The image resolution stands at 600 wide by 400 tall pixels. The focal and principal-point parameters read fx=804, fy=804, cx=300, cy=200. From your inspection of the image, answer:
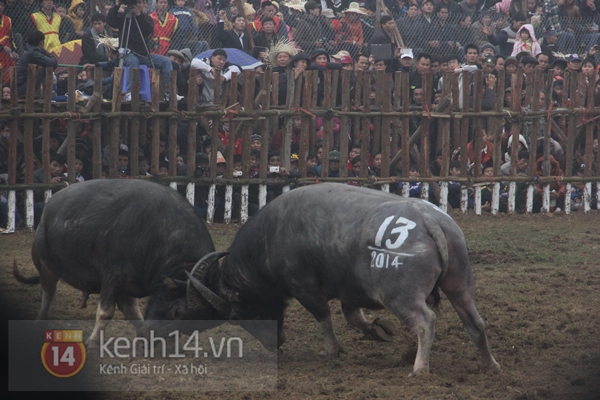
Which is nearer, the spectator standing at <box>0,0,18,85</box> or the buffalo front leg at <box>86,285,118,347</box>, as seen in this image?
the buffalo front leg at <box>86,285,118,347</box>

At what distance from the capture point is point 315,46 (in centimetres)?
1452

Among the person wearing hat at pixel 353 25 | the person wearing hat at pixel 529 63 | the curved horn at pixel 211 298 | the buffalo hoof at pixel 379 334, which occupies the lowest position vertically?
the buffalo hoof at pixel 379 334

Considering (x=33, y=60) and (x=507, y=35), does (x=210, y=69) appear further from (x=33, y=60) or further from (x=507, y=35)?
(x=507, y=35)

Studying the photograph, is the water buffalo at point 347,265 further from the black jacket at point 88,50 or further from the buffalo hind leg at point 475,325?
the black jacket at point 88,50

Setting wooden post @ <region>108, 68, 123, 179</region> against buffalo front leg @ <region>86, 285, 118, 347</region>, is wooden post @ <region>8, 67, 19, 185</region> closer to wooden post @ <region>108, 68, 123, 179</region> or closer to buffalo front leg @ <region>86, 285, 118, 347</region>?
wooden post @ <region>108, 68, 123, 179</region>

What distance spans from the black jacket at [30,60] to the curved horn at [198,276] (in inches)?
227

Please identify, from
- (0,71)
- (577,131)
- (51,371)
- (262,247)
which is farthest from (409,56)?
(51,371)

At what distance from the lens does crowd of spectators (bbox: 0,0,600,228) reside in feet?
37.7

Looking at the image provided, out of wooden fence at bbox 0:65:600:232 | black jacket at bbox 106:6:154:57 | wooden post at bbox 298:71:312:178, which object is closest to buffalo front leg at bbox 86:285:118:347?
wooden fence at bbox 0:65:600:232

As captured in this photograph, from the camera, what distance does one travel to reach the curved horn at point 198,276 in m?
6.08

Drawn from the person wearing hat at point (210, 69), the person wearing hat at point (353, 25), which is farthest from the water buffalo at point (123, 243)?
the person wearing hat at point (353, 25)

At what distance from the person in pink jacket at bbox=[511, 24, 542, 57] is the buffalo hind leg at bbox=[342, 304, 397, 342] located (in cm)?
1019

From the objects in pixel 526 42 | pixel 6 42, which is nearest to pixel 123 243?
pixel 6 42

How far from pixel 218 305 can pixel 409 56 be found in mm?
8394
